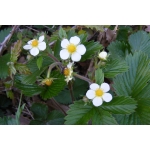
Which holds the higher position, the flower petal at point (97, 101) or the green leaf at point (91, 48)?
the green leaf at point (91, 48)

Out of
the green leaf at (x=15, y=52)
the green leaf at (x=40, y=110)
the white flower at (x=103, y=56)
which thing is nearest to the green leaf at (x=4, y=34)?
the green leaf at (x=15, y=52)

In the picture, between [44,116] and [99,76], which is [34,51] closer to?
[99,76]

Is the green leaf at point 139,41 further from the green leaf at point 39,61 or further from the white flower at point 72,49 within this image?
the green leaf at point 39,61

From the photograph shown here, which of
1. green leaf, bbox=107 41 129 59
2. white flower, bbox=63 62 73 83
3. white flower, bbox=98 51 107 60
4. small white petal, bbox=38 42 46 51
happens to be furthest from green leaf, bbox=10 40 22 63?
green leaf, bbox=107 41 129 59

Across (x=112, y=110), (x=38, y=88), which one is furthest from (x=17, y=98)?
(x=112, y=110)

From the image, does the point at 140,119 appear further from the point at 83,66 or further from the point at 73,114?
the point at 83,66

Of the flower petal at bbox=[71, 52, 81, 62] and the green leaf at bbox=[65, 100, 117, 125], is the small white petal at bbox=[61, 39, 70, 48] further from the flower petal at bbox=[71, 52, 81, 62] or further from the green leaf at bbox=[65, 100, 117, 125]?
the green leaf at bbox=[65, 100, 117, 125]
